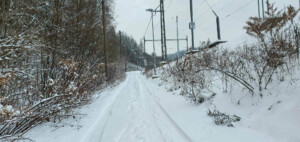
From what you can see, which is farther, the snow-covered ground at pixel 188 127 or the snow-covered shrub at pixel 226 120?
the snow-covered shrub at pixel 226 120

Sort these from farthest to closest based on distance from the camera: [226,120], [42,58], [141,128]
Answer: [42,58], [141,128], [226,120]

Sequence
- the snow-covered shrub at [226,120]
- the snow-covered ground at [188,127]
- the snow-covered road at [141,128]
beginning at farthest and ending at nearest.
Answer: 1. the snow-covered shrub at [226,120]
2. the snow-covered road at [141,128]
3. the snow-covered ground at [188,127]

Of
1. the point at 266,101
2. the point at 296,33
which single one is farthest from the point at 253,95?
the point at 296,33

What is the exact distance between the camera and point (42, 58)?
400 centimetres

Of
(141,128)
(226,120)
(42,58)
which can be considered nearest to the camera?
(226,120)

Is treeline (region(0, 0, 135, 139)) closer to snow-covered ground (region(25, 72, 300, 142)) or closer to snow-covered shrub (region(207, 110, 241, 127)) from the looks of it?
snow-covered ground (region(25, 72, 300, 142))

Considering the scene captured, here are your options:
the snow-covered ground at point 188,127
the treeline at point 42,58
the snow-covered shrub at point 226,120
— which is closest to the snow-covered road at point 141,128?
the snow-covered ground at point 188,127

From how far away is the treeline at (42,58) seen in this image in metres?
2.83

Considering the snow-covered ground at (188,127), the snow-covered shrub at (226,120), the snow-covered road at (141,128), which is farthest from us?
the snow-covered shrub at (226,120)

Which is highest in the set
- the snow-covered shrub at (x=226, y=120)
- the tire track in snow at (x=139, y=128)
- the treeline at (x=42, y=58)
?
the treeline at (x=42, y=58)

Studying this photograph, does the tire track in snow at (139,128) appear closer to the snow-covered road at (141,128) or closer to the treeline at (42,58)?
the snow-covered road at (141,128)

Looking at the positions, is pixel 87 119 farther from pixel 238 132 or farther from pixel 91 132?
pixel 238 132

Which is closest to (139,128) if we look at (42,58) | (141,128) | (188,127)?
(141,128)

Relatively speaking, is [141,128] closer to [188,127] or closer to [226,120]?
[188,127]
